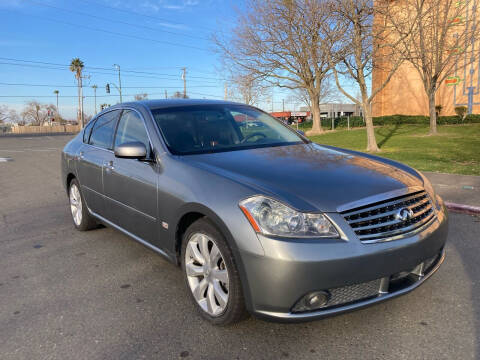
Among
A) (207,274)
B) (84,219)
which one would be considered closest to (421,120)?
(84,219)

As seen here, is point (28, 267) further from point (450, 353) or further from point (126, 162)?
point (450, 353)

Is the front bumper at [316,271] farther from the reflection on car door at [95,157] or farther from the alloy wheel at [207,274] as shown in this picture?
the reflection on car door at [95,157]

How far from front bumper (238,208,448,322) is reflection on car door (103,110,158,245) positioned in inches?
49.9

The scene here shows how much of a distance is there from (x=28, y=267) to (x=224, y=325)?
246cm

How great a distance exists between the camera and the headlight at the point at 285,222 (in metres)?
2.35

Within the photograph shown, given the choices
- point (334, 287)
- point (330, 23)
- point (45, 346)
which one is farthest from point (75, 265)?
point (330, 23)

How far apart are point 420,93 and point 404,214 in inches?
1578

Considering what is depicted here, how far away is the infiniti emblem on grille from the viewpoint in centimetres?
254

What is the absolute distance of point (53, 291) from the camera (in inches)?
137

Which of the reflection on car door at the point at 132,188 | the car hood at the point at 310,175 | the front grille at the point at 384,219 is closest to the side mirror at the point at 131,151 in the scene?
the reflection on car door at the point at 132,188

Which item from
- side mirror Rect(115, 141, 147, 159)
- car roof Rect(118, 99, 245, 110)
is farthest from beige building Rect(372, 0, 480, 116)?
side mirror Rect(115, 141, 147, 159)

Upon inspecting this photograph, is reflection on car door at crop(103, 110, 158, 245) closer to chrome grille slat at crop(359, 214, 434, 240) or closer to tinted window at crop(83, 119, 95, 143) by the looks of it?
tinted window at crop(83, 119, 95, 143)

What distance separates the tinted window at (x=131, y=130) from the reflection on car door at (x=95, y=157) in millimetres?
208

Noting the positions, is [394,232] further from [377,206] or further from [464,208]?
[464,208]
